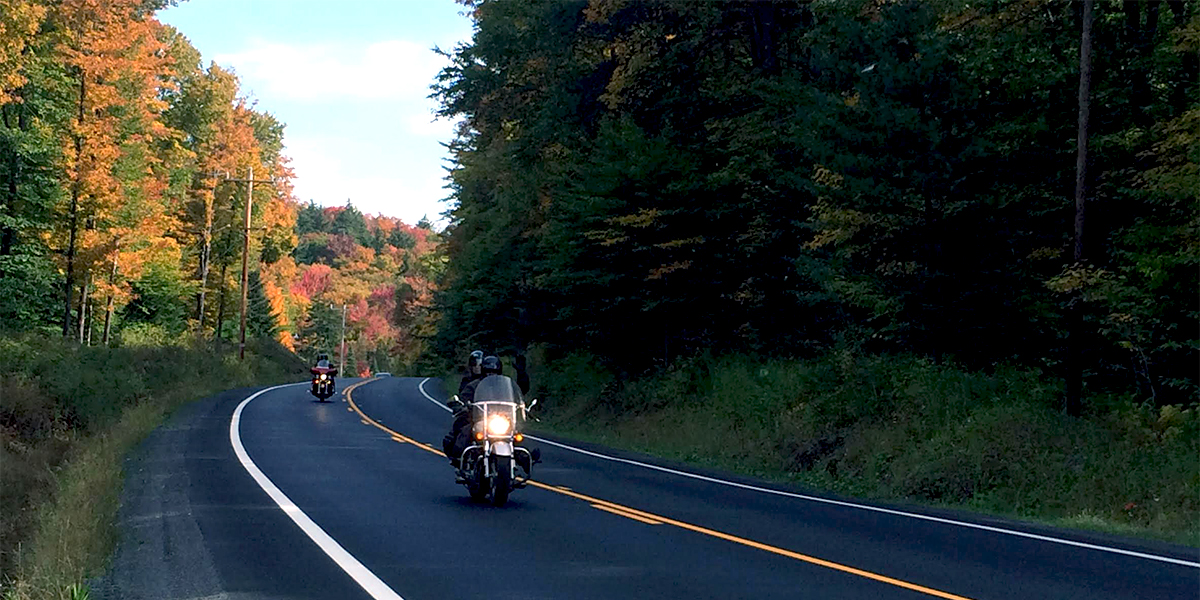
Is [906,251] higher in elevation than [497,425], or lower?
higher

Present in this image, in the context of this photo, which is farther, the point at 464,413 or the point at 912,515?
the point at 464,413

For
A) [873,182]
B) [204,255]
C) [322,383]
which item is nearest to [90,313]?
[204,255]

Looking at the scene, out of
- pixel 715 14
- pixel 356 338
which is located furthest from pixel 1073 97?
pixel 356 338

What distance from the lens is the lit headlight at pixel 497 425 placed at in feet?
48.6

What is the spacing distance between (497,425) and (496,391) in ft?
1.60

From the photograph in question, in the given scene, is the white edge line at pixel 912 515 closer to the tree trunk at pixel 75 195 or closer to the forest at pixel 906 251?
the forest at pixel 906 251

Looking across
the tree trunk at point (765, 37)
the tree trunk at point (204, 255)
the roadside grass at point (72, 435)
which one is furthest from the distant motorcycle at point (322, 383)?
the tree trunk at point (204, 255)

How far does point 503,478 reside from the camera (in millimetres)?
14859

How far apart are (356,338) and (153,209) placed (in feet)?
308

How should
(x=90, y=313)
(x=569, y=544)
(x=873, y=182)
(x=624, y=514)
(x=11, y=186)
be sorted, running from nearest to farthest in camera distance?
(x=569, y=544), (x=624, y=514), (x=873, y=182), (x=11, y=186), (x=90, y=313)

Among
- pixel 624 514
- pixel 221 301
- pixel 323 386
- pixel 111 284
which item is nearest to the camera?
pixel 624 514

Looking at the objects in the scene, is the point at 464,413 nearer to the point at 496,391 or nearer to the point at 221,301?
the point at 496,391

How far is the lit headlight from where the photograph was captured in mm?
14820

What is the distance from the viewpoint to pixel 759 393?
2555 centimetres
